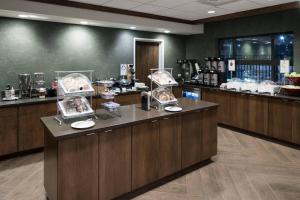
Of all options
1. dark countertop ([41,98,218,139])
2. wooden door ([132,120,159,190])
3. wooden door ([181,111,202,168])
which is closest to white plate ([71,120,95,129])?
dark countertop ([41,98,218,139])

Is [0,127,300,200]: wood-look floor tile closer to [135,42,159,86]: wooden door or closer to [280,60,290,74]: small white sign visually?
[280,60,290,74]: small white sign

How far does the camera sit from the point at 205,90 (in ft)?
20.9

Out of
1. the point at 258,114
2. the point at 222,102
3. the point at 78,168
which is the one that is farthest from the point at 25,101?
the point at 258,114

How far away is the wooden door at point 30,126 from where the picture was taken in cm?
400

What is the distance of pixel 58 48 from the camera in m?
5.02

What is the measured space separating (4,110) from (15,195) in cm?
153

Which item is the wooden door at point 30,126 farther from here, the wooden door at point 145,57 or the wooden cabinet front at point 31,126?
the wooden door at point 145,57

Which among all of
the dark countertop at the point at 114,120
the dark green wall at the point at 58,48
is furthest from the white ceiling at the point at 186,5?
the dark countertop at the point at 114,120

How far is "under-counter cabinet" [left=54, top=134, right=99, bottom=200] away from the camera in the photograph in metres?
2.28

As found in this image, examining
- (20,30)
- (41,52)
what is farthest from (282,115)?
(20,30)

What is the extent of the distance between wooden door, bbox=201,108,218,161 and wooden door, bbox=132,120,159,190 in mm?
Answer: 970

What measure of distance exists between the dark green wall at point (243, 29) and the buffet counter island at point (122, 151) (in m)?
2.97

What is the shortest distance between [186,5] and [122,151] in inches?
133

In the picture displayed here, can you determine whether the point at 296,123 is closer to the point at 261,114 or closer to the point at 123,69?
the point at 261,114
